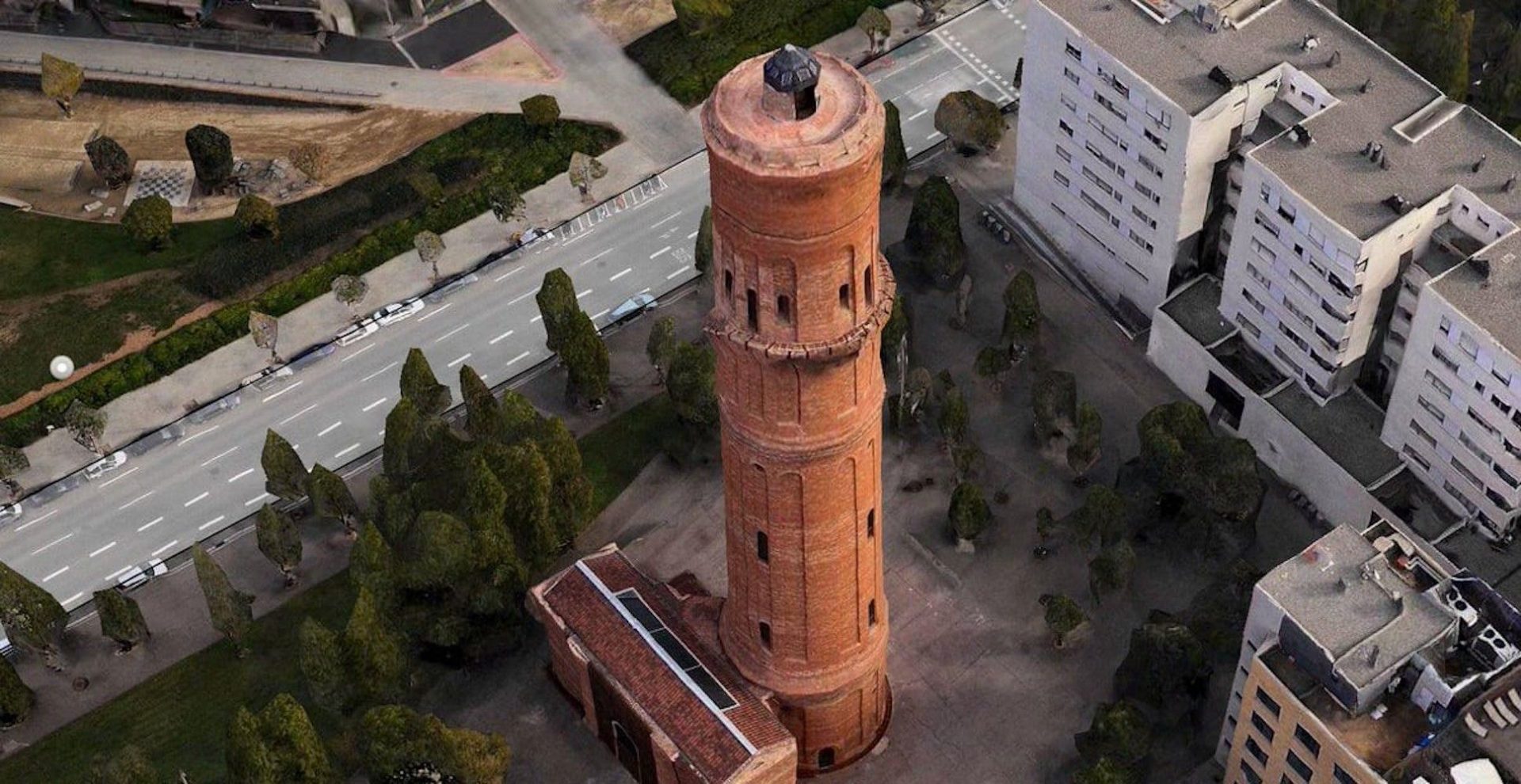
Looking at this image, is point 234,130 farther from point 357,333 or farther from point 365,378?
point 365,378

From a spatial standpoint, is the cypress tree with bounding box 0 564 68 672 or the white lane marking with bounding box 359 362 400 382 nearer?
the cypress tree with bounding box 0 564 68 672

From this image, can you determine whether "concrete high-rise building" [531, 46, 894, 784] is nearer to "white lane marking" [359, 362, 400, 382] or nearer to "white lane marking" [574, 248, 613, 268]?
"white lane marking" [359, 362, 400, 382]

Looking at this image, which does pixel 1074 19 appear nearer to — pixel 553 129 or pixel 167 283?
pixel 553 129

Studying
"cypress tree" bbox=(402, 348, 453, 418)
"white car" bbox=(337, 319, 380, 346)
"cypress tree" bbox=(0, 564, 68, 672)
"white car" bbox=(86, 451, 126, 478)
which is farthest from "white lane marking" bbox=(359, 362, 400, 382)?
"cypress tree" bbox=(0, 564, 68, 672)

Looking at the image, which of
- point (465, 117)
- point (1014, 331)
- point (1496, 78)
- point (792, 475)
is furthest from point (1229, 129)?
point (465, 117)

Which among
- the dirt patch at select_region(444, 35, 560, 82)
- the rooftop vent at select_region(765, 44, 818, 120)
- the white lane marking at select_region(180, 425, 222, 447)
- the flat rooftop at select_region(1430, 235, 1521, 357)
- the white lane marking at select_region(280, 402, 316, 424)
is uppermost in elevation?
the rooftop vent at select_region(765, 44, 818, 120)

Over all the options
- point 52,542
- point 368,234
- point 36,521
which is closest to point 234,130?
point 368,234

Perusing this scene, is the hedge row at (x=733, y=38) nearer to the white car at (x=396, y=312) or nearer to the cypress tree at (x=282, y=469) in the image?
the white car at (x=396, y=312)
